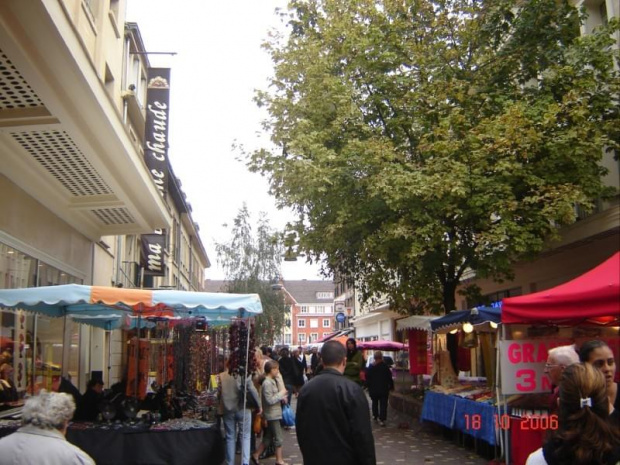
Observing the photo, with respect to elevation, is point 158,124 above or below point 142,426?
above

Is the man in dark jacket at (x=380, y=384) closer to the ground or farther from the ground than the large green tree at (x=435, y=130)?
closer to the ground

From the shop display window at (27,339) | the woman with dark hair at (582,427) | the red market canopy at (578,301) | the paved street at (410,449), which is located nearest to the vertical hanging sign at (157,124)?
the shop display window at (27,339)

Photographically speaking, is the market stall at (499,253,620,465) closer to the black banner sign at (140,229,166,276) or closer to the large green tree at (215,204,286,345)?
the black banner sign at (140,229,166,276)

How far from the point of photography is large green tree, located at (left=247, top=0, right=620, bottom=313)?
12.7 meters

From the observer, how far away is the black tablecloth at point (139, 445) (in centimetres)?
835

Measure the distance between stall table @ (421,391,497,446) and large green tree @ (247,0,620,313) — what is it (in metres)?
2.62

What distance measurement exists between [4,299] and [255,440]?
5.34 m

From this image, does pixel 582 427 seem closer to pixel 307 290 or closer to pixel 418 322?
pixel 418 322

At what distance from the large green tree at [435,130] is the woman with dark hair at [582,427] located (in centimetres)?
896

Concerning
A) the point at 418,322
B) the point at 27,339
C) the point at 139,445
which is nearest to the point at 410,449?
the point at 418,322

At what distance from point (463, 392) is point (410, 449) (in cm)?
150

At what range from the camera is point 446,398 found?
1266 cm

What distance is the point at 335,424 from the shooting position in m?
4.52

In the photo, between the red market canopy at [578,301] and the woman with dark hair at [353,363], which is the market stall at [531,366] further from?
the woman with dark hair at [353,363]
